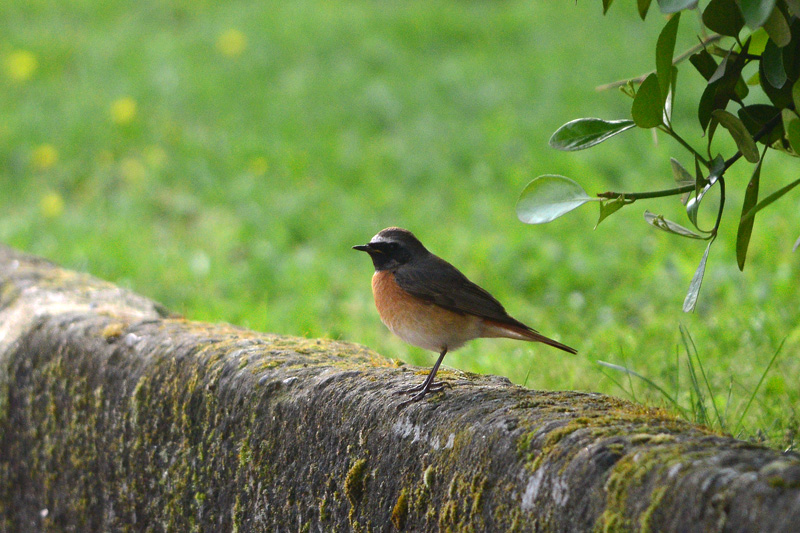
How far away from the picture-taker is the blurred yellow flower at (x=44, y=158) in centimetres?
920

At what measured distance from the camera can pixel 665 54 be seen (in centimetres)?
209

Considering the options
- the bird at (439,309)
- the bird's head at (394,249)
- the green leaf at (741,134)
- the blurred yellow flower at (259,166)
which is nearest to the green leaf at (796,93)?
the green leaf at (741,134)

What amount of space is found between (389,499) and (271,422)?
1.71ft

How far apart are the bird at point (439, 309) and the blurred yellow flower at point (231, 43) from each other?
883cm

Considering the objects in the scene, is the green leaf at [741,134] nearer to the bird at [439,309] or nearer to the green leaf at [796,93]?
the green leaf at [796,93]

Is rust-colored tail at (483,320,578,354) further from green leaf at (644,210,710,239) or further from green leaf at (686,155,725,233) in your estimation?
green leaf at (686,155,725,233)

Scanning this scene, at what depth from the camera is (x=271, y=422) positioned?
8.43 feet

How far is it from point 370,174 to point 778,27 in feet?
22.7

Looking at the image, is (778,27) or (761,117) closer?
(778,27)

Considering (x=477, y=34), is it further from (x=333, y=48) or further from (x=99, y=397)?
(x=99, y=397)

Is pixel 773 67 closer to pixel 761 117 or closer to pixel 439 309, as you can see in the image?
pixel 761 117

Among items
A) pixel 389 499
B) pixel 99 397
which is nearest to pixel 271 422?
pixel 389 499

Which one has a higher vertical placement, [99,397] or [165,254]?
[165,254]

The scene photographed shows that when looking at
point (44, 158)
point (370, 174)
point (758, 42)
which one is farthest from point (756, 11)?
point (44, 158)
